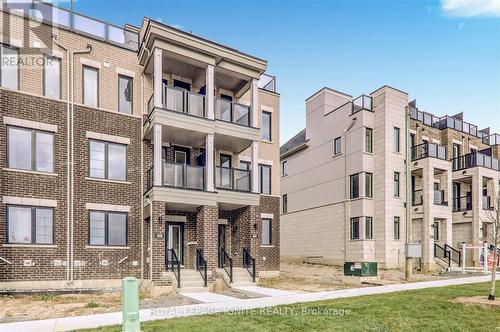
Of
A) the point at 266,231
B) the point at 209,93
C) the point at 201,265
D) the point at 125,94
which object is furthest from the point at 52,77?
the point at 266,231

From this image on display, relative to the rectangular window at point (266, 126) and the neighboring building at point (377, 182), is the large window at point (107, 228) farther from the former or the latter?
the neighboring building at point (377, 182)

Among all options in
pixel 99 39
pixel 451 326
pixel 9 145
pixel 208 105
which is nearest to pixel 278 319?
pixel 451 326

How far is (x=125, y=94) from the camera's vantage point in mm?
18703

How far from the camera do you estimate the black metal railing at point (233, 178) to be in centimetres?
1967

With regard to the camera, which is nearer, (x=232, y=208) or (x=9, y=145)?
(x=9, y=145)

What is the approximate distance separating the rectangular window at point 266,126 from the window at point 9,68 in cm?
1178

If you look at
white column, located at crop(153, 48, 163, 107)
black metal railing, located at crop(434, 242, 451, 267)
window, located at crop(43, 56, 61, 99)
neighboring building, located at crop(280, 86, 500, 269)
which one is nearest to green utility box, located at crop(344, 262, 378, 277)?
neighboring building, located at crop(280, 86, 500, 269)

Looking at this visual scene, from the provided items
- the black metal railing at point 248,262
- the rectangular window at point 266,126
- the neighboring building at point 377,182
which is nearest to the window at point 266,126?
the rectangular window at point 266,126

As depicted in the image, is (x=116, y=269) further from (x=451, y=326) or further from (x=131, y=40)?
(x=451, y=326)

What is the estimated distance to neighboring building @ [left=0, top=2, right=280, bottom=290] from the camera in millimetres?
16094

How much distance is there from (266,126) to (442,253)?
1510 cm

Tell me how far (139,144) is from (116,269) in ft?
17.5

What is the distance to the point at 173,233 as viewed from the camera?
62.9 feet

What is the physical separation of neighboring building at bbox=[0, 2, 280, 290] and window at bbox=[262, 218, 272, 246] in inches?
89.6
